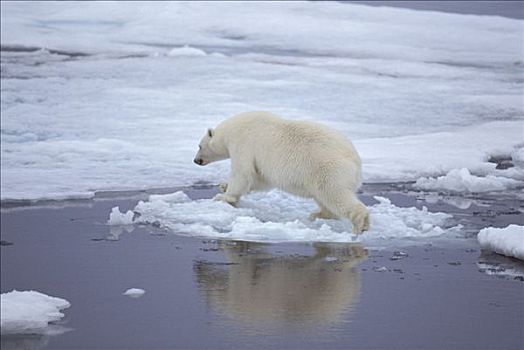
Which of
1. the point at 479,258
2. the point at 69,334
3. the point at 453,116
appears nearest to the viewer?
the point at 69,334

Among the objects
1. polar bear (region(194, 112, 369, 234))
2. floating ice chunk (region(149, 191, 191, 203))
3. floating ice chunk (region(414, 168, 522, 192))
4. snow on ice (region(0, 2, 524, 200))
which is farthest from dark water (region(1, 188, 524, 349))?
snow on ice (region(0, 2, 524, 200))

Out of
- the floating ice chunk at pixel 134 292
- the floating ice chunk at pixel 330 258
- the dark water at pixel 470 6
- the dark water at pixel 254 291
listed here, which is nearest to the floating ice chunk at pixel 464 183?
the dark water at pixel 254 291

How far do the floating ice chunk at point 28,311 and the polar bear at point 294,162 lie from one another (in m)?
1.98

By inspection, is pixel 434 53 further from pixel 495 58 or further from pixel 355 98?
pixel 355 98

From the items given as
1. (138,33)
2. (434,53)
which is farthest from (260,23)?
(434,53)

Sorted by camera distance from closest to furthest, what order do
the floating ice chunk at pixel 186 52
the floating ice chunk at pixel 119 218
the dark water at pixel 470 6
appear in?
the floating ice chunk at pixel 119 218, the floating ice chunk at pixel 186 52, the dark water at pixel 470 6

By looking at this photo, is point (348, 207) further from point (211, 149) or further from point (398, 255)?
point (211, 149)

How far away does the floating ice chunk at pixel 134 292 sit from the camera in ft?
14.4

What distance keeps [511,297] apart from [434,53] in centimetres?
1152

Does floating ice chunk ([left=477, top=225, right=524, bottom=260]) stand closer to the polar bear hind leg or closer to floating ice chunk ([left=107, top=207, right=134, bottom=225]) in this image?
the polar bear hind leg

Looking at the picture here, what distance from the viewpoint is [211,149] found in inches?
272

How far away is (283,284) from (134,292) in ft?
2.29

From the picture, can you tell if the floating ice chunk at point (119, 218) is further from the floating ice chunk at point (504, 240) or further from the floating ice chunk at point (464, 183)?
the floating ice chunk at point (464, 183)

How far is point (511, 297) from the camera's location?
14.5 feet
